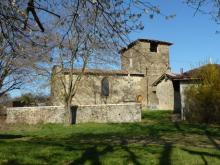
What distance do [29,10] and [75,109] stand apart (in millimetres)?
25104

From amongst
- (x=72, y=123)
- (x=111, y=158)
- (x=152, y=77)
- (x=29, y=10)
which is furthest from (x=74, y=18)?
(x=152, y=77)

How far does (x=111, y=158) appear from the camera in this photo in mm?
11266

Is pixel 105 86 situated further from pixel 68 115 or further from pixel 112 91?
pixel 68 115

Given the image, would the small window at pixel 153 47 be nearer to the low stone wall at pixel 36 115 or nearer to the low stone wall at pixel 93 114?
the low stone wall at pixel 93 114

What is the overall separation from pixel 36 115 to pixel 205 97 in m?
13.3

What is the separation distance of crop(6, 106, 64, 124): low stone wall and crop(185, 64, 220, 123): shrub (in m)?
10.3

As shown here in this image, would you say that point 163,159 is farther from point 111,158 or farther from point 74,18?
point 74,18

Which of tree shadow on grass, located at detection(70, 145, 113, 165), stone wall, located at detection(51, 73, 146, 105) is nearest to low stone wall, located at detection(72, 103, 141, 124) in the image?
stone wall, located at detection(51, 73, 146, 105)

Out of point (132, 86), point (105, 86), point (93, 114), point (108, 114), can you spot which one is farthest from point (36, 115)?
point (132, 86)

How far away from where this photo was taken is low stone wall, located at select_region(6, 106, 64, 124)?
3262 cm

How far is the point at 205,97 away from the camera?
30.6 metres

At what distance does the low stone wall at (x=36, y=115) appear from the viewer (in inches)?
1284

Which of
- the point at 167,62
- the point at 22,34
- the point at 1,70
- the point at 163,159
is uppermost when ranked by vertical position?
the point at 167,62

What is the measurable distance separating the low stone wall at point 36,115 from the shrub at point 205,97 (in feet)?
33.7
